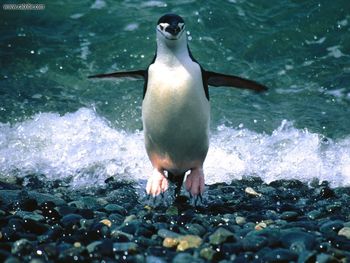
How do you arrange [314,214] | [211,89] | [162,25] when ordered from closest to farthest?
[162,25]
[314,214]
[211,89]

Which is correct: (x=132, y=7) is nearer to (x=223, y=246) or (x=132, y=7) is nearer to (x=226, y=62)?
(x=226, y=62)

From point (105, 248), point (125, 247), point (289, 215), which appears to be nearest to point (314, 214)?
point (289, 215)

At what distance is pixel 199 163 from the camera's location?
5551 millimetres

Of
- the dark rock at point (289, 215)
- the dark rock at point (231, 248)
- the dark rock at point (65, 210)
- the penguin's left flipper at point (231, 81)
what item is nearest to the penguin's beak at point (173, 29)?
the penguin's left flipper at point (231, 81)

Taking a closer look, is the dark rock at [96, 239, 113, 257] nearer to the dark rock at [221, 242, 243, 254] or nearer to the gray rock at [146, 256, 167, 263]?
the gray rock at [146, 256, 167, 263]

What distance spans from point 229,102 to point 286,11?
282 centimetres

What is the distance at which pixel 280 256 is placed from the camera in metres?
3.90

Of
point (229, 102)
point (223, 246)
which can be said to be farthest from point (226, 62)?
point (223, 246)

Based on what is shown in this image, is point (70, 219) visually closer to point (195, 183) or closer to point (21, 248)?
point (21, 248)

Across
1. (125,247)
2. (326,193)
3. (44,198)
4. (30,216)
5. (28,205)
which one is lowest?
(326,193)

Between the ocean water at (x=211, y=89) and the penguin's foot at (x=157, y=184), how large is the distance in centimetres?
106

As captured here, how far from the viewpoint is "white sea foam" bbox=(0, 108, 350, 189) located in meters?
6.78

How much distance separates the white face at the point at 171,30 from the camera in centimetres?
496

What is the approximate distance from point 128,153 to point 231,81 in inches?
82.4
